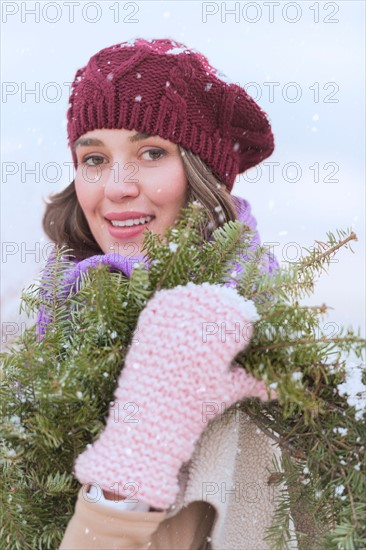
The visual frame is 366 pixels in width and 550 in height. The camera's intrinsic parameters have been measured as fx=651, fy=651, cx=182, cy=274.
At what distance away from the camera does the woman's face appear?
1.49 meters

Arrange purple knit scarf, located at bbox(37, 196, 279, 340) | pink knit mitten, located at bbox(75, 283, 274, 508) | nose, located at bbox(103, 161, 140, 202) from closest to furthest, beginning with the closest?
1. pink knit mitten, located at bbox(75, 283, 274, 508)
2. purple knit scarf, located at bbox(37, 196, 279, 340)
3. nose, located at bbox(103, 161, 140, 202)

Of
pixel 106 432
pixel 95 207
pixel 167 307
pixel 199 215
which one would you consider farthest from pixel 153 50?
pixel 106 432

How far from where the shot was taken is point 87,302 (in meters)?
0.97

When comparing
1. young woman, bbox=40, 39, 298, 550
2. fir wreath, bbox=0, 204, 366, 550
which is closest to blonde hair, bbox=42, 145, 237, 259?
young woman, bbox=40, 39, 298, 550

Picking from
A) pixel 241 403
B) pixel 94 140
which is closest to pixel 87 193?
pixel 94 140

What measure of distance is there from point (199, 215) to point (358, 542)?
0.48 m

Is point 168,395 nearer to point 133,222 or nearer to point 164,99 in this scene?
point 133,222

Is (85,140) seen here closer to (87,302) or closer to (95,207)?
(95,207)

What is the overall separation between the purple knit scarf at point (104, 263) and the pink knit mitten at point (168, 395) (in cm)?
11

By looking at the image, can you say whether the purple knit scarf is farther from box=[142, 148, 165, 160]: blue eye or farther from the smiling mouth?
box=[142, 148, 165, 160]: blue eye

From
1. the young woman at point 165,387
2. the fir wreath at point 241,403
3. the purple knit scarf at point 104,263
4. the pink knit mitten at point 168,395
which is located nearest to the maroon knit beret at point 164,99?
the young woman at point 165,387

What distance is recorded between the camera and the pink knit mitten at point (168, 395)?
84 centimetres

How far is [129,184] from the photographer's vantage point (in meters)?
1.48

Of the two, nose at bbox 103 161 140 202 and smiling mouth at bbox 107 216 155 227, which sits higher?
nose at bbox 103 161 140 202
